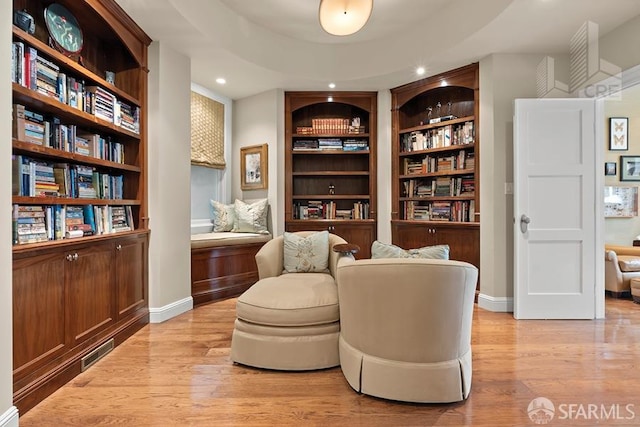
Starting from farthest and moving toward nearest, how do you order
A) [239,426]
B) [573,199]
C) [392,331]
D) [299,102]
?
[299,102] → [573,199] → [392,331] → [239,426]

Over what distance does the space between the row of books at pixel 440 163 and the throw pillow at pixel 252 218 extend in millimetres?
1906

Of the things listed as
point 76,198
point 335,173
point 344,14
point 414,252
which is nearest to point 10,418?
point 76,198

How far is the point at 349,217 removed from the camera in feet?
15.1

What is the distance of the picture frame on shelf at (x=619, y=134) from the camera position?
507cm

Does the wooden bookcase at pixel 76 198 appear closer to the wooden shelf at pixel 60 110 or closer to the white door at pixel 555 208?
the wooden shelf at pixel 60 110

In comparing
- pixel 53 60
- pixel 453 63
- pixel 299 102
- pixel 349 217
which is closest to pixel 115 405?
pixel 53 60

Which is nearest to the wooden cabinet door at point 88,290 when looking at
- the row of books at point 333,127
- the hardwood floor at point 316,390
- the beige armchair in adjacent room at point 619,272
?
the hardwood floor at point 316,390

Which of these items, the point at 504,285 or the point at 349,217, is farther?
the point at 349,217

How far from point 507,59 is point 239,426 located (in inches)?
150

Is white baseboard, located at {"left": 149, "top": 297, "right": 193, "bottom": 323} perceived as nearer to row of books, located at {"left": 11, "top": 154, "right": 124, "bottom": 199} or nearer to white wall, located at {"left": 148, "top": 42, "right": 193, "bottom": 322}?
white wall, located at {"left": 148, "top": 42, "right": 193, "bottom": 322}

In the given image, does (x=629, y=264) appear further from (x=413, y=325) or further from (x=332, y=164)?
(x=413, y=325)

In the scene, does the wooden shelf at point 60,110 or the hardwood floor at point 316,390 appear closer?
the hardwood floor at point 316,390

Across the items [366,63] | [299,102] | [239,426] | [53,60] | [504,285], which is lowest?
[239,426]

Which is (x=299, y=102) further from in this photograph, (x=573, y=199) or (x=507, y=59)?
(x=573, y=199)
